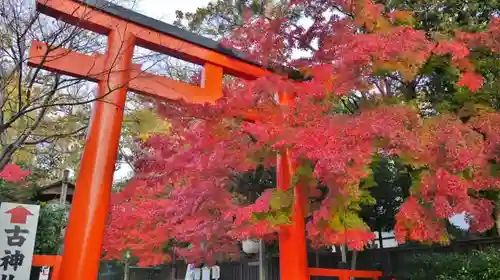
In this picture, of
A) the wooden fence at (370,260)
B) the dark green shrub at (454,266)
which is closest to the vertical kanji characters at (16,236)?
the wooden fence at (370,260)

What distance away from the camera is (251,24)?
8586 millimetres

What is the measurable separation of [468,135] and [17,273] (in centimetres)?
721

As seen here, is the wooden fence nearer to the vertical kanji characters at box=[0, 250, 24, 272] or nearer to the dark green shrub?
the dark green shrub

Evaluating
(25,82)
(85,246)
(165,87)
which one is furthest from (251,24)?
(85,246)

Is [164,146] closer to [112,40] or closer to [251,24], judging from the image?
[112,40]

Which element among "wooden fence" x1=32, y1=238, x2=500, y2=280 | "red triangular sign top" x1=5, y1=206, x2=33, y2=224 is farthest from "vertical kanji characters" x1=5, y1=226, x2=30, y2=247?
"wooden fence" x1=32, y1=238, x2=500, y2=280

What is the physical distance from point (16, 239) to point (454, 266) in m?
7.79

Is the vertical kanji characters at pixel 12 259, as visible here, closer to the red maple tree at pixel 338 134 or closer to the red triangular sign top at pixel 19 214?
the red triangular sign top at pixel 19 214

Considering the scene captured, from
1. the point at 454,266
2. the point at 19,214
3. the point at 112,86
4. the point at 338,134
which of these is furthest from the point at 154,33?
the point at 454,266

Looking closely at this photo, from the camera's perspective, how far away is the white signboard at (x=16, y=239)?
5699mm

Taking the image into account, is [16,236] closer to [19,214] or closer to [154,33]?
[19,214]

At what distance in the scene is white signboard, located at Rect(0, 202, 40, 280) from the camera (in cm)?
570

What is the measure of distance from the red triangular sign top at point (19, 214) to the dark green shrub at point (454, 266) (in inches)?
294

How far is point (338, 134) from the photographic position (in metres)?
6.14
